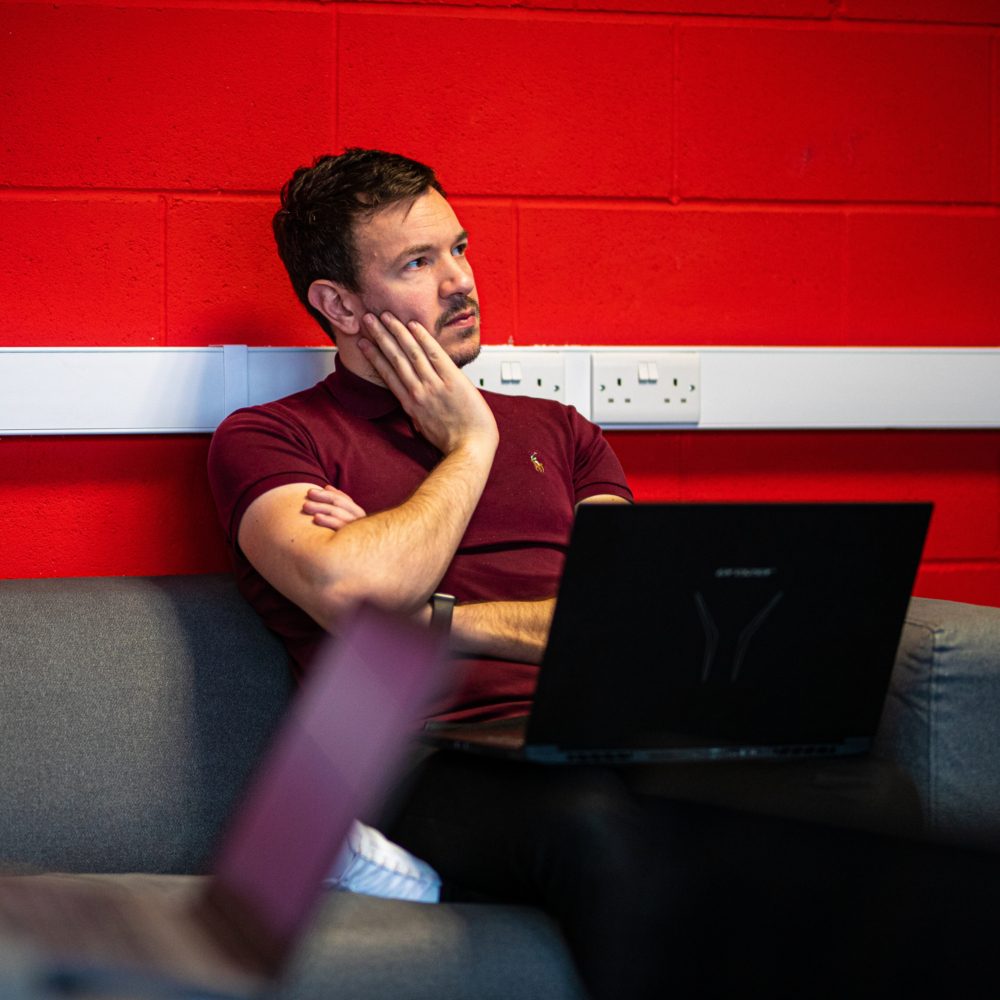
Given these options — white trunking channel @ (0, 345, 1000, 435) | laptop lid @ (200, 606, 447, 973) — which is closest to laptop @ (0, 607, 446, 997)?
laptop lid @ (200, 606, 447, 973)

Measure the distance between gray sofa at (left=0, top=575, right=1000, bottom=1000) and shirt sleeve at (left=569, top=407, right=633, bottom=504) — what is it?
0.49 m

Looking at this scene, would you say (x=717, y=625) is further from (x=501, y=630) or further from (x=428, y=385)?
(x=428, y=385)

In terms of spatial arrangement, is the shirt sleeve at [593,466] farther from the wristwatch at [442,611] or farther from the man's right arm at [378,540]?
the wristwatch at [442,611]

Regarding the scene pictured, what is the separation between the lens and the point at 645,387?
202 centimetres

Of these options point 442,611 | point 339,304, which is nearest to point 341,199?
point 339,304

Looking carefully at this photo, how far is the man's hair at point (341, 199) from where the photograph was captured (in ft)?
5.79

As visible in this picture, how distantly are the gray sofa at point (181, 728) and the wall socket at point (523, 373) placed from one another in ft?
1.91

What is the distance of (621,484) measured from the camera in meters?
1.84

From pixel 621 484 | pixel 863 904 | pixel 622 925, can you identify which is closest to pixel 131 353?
pixel 621 484

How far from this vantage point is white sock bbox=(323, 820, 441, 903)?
4.02 feet

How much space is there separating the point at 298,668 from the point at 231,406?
0.51 metres

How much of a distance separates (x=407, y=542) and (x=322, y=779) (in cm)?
64

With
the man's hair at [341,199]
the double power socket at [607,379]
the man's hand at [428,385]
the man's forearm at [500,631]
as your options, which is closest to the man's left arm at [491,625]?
the man's forearm at [500,631]

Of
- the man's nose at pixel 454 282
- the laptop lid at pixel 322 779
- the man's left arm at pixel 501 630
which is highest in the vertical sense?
the man's nose at pixel 454 282
